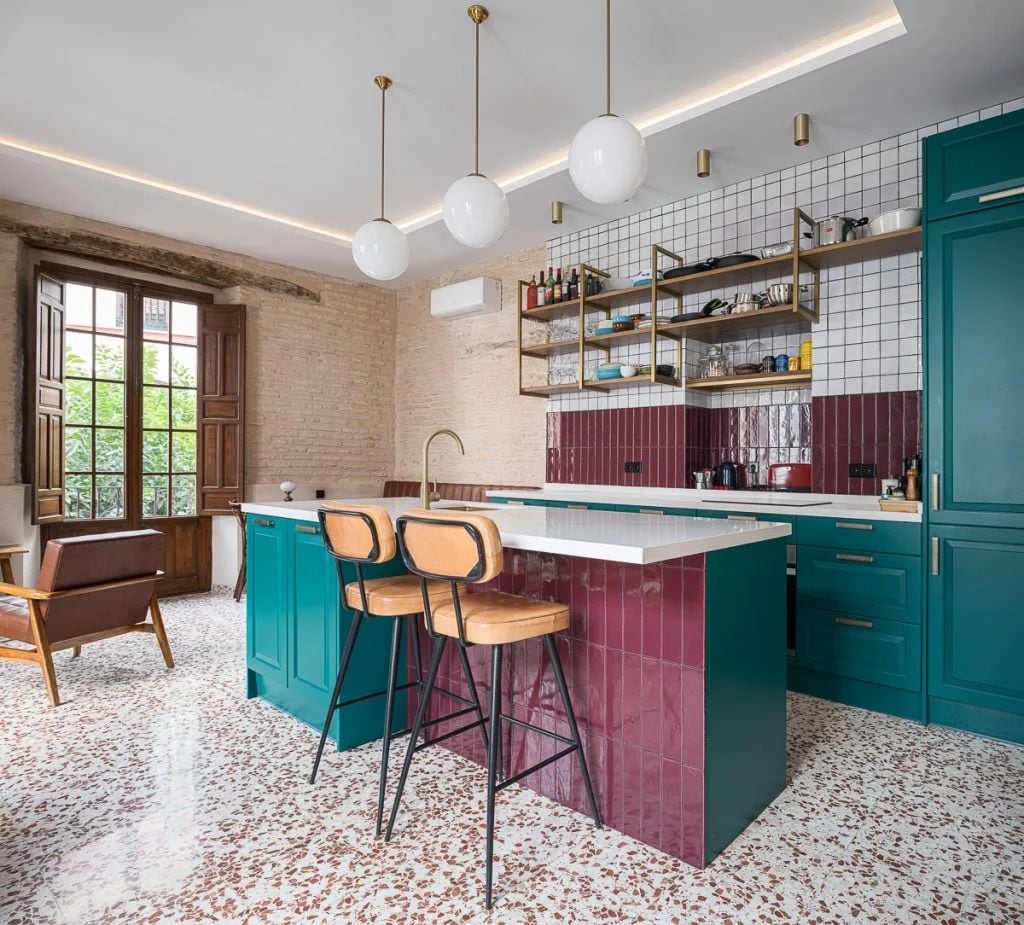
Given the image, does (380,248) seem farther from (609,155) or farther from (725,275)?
(725,275)

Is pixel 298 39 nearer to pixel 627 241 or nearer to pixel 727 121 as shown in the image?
pixel 727 121

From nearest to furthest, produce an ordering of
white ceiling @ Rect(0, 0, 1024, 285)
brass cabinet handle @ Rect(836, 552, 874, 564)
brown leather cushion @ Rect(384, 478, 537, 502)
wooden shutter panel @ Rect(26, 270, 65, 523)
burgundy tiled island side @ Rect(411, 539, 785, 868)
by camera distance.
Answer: burgundy tiled island side @ Rect(411, 539, 785, 868) < white ceiling @ Rect(0, 0, 1024, 285) < brass cabinet handle @ Rect(836, 552, 874, 564) < wooden shutter panel @ Rect(26, 270, 65, 523) < brown leather cushion @ Rect(384, 478, 537, 502)

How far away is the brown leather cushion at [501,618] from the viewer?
1.91 metres

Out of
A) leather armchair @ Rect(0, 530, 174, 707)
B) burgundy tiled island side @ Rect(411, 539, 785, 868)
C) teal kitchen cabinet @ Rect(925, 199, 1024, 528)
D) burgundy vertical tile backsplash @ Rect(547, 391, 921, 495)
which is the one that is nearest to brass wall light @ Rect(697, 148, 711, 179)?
teal kitchen cabinet @ Rect(925, 199, 1024, 528)

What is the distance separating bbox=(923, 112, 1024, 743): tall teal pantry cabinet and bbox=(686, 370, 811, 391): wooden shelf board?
96cm

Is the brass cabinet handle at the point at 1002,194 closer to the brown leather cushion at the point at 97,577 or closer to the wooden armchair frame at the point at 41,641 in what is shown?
the brown leather cushion at the point at 97,577

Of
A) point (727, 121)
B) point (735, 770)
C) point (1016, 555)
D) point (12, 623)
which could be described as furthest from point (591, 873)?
point (727, 121)

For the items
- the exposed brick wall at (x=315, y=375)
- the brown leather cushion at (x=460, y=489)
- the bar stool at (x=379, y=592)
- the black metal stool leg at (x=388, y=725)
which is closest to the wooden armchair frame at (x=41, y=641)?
the bar stool at (x=379, y=592)

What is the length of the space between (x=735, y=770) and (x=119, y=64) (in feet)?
14.4

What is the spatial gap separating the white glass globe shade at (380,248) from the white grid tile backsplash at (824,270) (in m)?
2.22

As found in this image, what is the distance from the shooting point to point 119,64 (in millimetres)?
3404

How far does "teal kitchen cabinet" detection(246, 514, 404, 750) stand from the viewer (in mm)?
2752

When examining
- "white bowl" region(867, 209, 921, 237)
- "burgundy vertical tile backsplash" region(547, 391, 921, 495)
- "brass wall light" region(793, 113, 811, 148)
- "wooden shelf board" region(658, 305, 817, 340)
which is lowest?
"burgundy vertical tile backsplash" region(547, 391, 921, 495)

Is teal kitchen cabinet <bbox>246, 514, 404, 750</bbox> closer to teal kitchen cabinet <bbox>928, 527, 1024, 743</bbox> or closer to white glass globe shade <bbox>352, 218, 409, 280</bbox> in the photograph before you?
white glass globe shade <bbox>352, 218, 409, 280</bbox>
